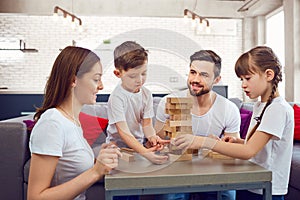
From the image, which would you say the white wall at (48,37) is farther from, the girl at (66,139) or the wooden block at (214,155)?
the girl at (66,139)

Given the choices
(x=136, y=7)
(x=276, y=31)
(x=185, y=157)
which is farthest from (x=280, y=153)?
(x=136, y=7)

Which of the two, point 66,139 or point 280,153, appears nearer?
point 66,139

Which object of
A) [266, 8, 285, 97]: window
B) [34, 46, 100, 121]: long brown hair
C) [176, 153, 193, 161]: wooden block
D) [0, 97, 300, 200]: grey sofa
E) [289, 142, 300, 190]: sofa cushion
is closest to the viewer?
[34, 46, 100, 121]: long brown hair

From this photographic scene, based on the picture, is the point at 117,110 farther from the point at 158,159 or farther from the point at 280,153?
the point at 280,153

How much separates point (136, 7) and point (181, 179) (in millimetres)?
6263

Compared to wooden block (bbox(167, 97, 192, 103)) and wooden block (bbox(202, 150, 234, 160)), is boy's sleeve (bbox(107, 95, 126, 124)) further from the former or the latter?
wooden block (bbox(202, 150, 234, 160))

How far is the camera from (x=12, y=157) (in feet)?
7.35

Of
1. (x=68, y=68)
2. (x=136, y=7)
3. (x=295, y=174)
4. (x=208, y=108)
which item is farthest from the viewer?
(x=136, y=7)

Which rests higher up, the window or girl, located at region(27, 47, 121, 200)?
the window

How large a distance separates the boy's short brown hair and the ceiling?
588 cm

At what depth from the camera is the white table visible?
0.97 m

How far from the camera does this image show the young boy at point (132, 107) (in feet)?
3.47

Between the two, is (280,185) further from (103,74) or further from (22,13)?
(22,13)

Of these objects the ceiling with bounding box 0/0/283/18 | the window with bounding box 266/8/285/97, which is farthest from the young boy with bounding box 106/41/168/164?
the ceiling with bounding box 0/0/283/18
